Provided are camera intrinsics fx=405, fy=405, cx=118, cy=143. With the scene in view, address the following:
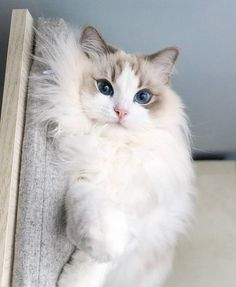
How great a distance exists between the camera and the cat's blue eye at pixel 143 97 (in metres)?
1.02

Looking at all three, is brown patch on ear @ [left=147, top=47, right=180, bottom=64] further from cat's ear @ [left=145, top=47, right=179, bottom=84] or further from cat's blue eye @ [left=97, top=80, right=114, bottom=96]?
cat's blue eye @ [left=97, top=80, right=114, bottom=96]

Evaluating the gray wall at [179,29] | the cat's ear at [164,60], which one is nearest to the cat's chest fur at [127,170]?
the cat's ear at [164,60]

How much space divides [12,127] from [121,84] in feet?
0.92

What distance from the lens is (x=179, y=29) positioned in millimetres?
1172

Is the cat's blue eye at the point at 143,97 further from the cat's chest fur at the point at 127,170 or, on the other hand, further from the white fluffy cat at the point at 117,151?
the cat's chest fur at the point at 127,170

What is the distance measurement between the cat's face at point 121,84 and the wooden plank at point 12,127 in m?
0.15

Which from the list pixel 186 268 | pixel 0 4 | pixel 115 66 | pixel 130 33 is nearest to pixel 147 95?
pixel 115 66

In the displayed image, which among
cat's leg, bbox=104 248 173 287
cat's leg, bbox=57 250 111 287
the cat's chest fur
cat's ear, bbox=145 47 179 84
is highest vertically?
cat's ear, bbox=145 47 179 84

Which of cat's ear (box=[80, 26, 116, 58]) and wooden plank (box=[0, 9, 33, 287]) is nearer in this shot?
wooden plank (box=[0, 9, 33, 287])

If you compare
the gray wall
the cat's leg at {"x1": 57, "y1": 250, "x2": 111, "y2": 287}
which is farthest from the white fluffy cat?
the gray wall

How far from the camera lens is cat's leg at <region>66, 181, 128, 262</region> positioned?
0.78m

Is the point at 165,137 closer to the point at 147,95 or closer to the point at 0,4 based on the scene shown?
the point at 147,95

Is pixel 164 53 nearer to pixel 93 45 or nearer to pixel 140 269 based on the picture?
pixel 93 45

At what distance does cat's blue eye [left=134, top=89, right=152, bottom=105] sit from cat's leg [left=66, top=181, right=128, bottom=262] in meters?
0.27
